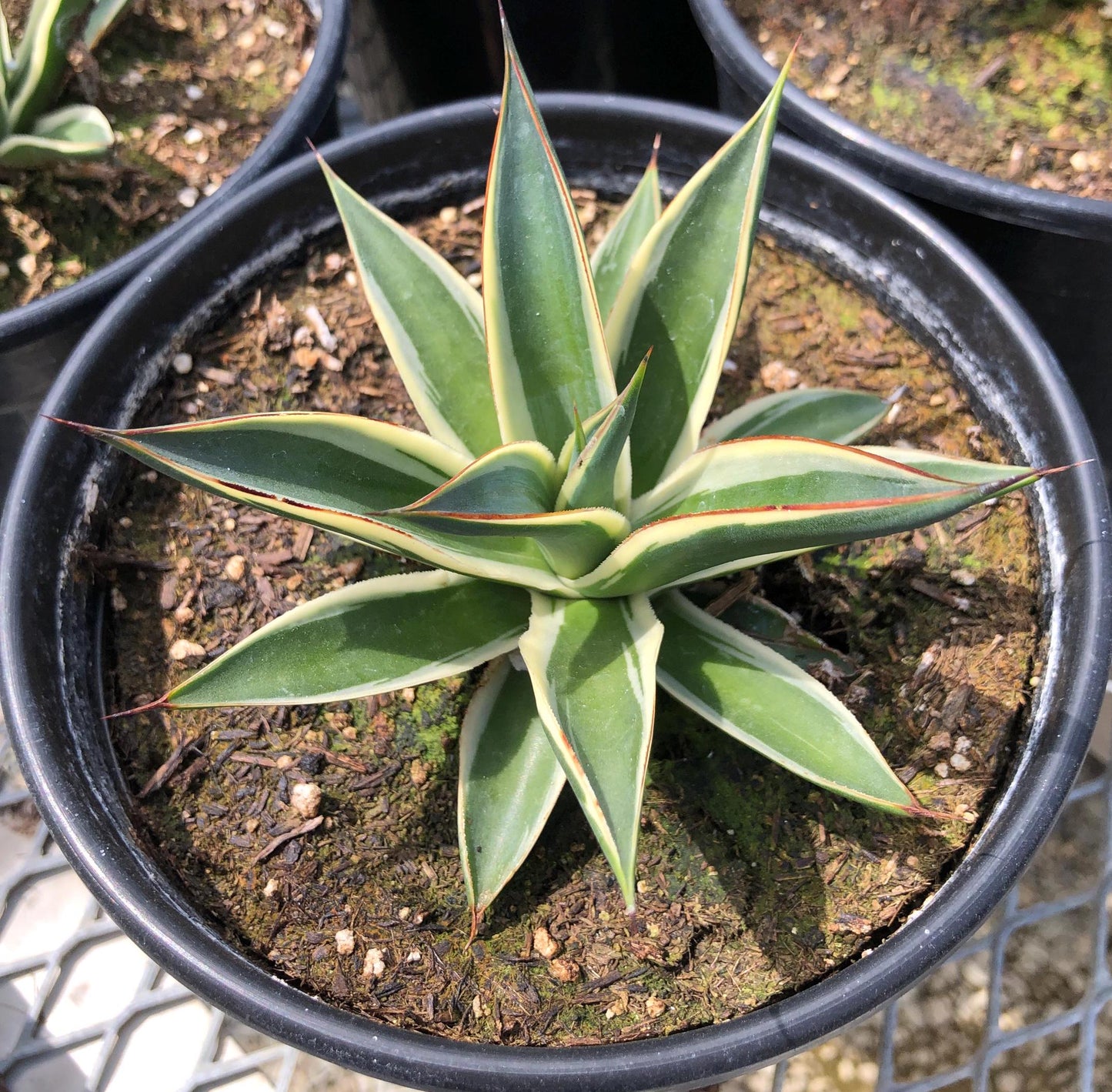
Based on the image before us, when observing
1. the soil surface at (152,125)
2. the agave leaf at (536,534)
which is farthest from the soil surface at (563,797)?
the soil surface at (152,125)

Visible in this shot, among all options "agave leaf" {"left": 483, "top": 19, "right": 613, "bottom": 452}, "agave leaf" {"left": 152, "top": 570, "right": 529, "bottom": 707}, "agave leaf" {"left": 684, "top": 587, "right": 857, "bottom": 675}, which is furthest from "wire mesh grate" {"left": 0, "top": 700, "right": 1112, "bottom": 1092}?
"agave leaf" {"left": 483, "top": 19, "right": 613, "bottom": 452}

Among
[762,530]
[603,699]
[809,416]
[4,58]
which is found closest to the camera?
[762,530]

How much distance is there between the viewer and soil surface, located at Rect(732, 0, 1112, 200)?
1.39m

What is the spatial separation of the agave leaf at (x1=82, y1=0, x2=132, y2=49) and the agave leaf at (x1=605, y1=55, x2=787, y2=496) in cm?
98

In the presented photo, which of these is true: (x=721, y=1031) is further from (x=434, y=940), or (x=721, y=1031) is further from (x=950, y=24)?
(x=950, y=24)

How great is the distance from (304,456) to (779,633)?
499 millimetres

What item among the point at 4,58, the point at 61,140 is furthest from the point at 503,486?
the point at 4,58

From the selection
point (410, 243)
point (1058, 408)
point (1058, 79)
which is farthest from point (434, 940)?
point (1058, 79)

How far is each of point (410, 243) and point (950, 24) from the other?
39.5 inches

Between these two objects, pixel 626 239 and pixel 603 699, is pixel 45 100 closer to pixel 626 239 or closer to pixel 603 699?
pixel 626 239

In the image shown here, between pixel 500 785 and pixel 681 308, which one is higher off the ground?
pixel 681 308

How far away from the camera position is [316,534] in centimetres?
112

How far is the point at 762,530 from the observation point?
68 centimetres

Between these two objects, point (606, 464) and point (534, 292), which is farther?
point (534, 292)
